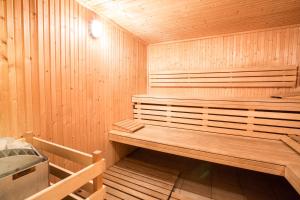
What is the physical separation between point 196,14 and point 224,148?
2.32m

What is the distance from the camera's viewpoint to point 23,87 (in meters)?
1.82

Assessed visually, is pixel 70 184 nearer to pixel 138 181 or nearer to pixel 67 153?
pixel 67 153

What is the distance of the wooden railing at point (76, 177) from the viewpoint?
97cm

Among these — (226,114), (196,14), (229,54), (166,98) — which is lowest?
(226,114)

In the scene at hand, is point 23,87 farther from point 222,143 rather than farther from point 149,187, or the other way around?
point 222,143

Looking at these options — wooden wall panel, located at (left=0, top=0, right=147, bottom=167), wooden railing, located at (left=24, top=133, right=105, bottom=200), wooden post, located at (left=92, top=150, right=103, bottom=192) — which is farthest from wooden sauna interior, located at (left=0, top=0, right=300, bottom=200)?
wooden post, located at (left=92, top=150, right=103, bottom=192)

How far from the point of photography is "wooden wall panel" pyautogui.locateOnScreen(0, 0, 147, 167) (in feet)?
5.60

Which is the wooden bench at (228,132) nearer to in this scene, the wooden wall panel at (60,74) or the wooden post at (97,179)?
the wooden wall panel at (60,74)

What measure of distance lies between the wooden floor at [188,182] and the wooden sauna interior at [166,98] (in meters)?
0.02

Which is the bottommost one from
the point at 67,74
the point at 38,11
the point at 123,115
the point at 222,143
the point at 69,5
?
the point at 222,143

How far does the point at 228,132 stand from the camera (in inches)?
116

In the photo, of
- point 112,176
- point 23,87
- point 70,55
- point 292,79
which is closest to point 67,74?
point 70,55

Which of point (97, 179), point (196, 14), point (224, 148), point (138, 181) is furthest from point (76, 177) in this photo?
point (196, 14)

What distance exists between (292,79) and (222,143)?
7.27 feet
